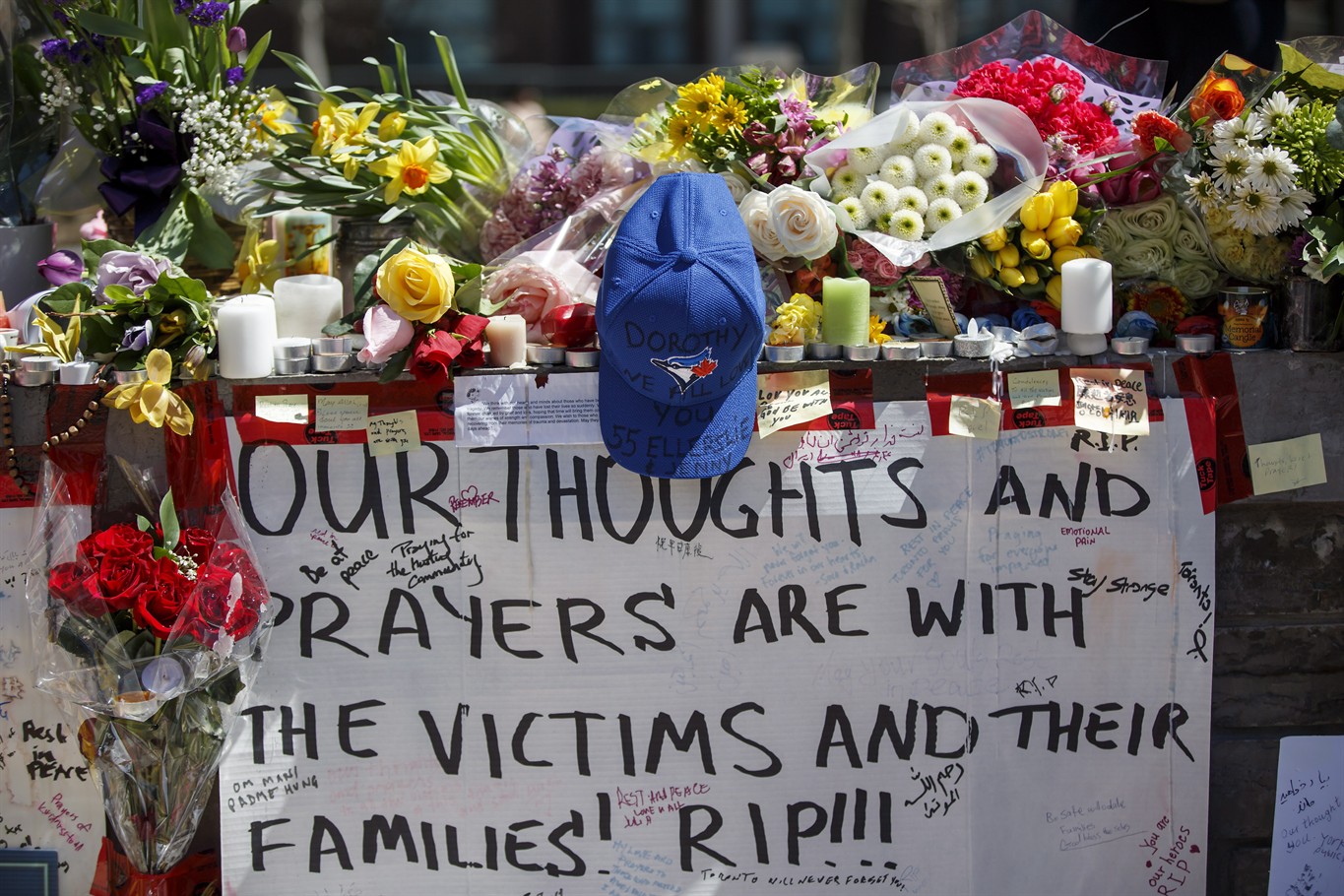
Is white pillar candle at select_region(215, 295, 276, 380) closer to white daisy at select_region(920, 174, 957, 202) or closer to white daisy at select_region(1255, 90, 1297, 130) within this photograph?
white daisy at select_region(920, 174, 957, 202)

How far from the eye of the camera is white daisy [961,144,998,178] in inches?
104

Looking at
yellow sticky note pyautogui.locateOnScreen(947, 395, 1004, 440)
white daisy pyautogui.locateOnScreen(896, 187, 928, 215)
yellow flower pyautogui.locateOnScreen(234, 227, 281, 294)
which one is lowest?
yellow sticky note pyautogui.locateOnScreen(947, 395, 1004, 440)

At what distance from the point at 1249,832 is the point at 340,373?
7.11ft

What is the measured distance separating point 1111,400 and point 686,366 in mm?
899

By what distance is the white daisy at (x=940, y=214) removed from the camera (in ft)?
8.57

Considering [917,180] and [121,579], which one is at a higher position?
[917,180]

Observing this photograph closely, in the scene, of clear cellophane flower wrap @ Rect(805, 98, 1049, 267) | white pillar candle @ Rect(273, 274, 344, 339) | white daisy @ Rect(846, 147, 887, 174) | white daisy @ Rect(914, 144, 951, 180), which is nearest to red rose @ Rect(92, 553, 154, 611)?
white pillar candle @ Rect(273, 274, 344, 339)

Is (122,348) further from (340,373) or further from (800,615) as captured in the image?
(800,615)

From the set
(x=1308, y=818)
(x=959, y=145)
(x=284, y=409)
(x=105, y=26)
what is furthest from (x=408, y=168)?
(x=1308, y=818)

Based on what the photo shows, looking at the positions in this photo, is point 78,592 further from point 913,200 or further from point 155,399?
point 913,200

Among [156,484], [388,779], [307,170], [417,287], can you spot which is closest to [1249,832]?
[388,779]

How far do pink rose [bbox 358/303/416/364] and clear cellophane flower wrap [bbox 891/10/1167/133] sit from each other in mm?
1296

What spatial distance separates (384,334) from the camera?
2371mm

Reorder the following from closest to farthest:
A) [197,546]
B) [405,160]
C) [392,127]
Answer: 1. [197,546]
2. [405,160]
3. [392,127]
